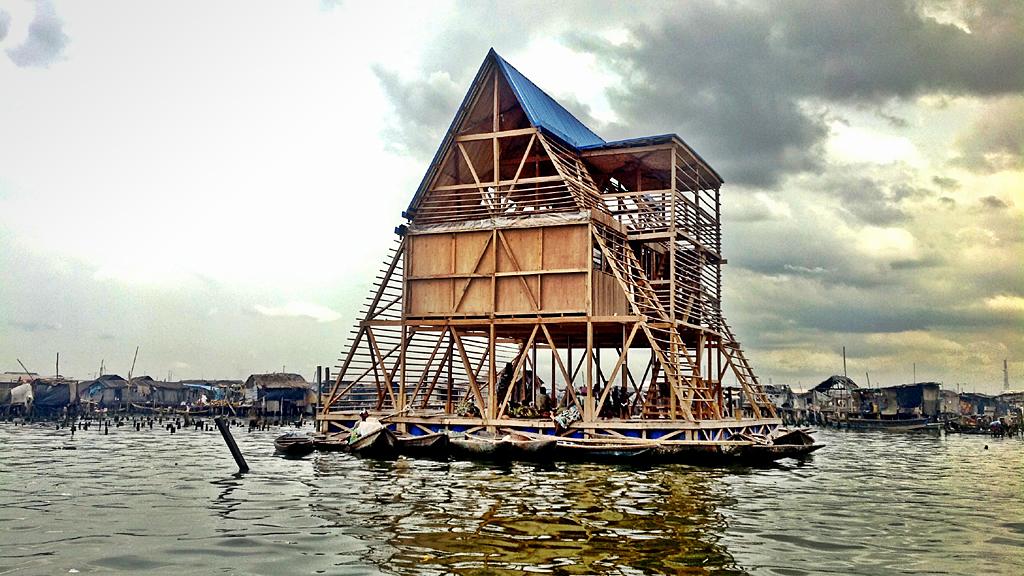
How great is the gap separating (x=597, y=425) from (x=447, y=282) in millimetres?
8050

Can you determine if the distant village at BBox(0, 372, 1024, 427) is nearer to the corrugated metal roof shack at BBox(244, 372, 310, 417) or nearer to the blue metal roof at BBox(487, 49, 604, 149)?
the corrugated metal roof shack at BBox(244, 372, 310, 417)

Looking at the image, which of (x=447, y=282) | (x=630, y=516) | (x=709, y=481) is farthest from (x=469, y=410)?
(x=630, y=516)

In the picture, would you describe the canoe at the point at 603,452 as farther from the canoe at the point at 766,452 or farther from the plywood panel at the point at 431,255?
the plywood panel at the point at 431,255

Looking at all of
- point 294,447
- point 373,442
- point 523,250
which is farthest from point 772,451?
point 294,447

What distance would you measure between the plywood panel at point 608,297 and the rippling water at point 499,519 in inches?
264

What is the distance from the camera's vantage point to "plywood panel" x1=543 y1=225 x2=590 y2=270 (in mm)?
30312

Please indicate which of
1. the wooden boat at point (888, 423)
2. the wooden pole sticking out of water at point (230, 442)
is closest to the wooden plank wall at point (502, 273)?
the wooden pole sticking out of water at point (230, 442)

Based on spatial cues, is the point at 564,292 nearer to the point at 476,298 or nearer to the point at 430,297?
the point at 476,298

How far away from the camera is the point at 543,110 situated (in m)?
34.3

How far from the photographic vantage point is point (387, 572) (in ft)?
39.4

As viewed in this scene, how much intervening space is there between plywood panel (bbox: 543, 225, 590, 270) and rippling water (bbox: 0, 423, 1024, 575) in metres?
7.38

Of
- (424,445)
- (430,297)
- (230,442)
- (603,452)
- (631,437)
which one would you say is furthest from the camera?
(430,297)

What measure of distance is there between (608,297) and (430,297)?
258 inches

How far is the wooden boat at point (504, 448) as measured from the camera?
89.0 feet
